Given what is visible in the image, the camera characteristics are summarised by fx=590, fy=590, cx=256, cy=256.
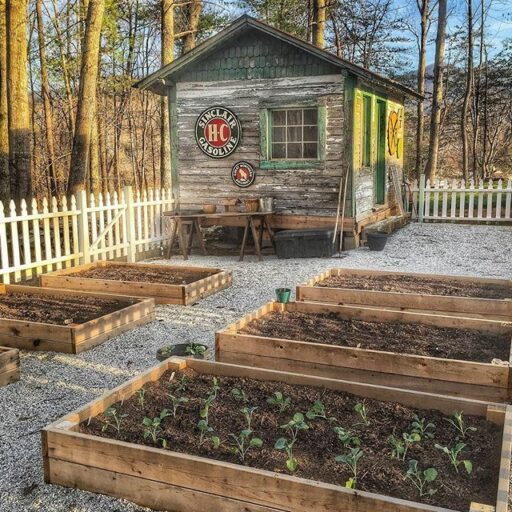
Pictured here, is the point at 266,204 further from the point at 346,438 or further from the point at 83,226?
the point at 346,438

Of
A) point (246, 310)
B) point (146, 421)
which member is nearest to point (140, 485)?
point (146, 421)

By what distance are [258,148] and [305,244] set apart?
86.9 inches

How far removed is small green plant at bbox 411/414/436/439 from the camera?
312 cm

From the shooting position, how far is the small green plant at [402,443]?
2896 millimetres

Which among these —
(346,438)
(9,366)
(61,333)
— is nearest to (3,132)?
(61,333)

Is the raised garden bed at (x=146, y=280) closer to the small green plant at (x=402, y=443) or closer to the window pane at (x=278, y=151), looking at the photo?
the window pane at (x=278, y=151)

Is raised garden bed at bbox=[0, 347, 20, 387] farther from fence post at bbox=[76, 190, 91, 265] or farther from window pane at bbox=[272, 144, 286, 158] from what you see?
window pane at bbox=[272, 144, 286, 158]

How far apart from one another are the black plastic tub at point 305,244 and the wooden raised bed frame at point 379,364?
16.8 feet

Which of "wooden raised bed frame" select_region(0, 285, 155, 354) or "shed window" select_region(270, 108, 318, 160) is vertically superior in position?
"shed window" select_region(270, 108, 318, 160)

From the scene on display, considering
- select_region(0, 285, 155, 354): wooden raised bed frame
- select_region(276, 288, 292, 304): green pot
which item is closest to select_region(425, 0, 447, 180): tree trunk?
select_region(276, 288, 292, 304): green pot

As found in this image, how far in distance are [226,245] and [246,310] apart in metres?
4.94

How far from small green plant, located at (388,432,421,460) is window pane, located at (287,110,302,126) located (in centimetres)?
871

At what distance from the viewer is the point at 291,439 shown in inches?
124

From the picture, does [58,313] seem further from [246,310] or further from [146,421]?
[146,421]
